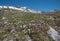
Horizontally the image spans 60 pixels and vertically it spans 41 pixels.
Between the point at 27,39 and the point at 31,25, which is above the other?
the point at 31,25

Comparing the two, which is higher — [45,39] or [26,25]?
[26,25]

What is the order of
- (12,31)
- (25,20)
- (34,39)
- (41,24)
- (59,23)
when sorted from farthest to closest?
(59,23), (25,20), (41,24), (12,31), (34,39)

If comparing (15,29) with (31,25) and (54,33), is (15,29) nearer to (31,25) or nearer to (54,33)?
(31,25)

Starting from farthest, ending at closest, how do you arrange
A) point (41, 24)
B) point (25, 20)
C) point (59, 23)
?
point (59, 23)
point (25, 20)
point (41, 24)

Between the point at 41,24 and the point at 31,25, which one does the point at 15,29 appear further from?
the point at 41,24

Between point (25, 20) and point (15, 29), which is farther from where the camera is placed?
point (25, 20)

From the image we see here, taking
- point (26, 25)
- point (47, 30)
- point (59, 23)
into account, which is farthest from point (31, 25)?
point (59, 23)

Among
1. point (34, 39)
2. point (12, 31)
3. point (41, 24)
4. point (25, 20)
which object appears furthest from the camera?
point (25, 20)

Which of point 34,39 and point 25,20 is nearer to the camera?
point 34,39

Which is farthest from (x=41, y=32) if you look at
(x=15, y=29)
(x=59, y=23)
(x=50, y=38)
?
(x=59, y=23)
